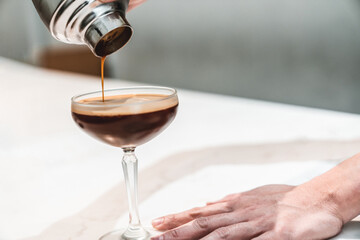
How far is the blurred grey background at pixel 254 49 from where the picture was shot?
2.15 m

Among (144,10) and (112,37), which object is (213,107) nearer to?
(112,37)

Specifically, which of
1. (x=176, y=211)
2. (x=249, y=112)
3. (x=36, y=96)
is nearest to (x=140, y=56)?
(x=36, y=96)

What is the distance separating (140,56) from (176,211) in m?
2.22

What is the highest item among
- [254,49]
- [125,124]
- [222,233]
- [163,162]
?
[254,49]

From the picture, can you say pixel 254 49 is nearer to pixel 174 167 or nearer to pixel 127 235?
pixel 174 167

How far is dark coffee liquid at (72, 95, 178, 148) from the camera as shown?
80cm

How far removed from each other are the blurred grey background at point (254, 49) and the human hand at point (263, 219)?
1.44m

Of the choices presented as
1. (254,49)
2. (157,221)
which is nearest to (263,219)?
(157,221)

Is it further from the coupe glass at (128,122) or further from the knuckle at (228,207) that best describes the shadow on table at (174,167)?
the knuckle at (228,207)

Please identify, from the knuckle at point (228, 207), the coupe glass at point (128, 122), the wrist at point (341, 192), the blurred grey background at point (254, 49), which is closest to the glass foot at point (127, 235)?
the coupe glass at point (128, 122)

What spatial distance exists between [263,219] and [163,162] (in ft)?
1.67

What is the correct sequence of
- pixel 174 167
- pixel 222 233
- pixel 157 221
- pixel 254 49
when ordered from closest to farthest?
pixel 222 233 < pixel 157 221 < pixel 174 167 < pixel 254 49

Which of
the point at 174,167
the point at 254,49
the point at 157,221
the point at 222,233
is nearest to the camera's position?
the point at 222,233

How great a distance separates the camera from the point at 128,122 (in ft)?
2.64
